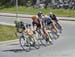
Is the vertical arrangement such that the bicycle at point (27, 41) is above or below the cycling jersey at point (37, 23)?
below

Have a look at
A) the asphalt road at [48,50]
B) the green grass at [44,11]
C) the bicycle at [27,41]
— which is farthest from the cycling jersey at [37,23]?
the green grass at [44,11]

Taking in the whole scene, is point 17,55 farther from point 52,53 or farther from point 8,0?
point 8,0

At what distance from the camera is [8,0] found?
46.7 metres

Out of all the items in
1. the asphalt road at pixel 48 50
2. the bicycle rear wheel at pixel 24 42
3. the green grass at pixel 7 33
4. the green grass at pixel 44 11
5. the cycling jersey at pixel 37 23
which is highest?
the cycling jersey at pixel 37 23

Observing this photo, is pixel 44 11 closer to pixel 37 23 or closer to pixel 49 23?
pixel 49 23

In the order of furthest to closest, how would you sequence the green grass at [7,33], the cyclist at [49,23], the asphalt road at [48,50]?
1. the green grass at [7,33]
2. the cyclist at [49,23]
3. the asphalt road at [48,50]

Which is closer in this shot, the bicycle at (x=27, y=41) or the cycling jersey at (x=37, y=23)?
the bicycle at (x=27, y=41)

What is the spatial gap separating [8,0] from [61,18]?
44.1 feet

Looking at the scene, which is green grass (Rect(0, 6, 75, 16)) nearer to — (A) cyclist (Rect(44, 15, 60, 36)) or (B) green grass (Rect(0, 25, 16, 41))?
(B) green grass (Rect(0, 25, 16, 41))

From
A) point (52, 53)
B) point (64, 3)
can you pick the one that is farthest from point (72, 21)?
point (52, 53)

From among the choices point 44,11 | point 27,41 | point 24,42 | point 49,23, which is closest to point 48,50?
point 27,41

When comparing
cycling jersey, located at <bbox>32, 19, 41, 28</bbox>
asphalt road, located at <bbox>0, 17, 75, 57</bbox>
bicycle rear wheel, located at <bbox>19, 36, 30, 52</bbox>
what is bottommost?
asphalt road, located at <bbox>0, 17, 75, 57</bbox>

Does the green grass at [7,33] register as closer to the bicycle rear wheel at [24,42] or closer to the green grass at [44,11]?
the bicycle rear wheel at [24,42]

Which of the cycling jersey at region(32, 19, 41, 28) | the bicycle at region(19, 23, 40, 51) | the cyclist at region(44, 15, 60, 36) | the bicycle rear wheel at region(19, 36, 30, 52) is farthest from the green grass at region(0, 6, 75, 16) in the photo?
the bicycle rear wheel at region(19, 36, 30, 52)
